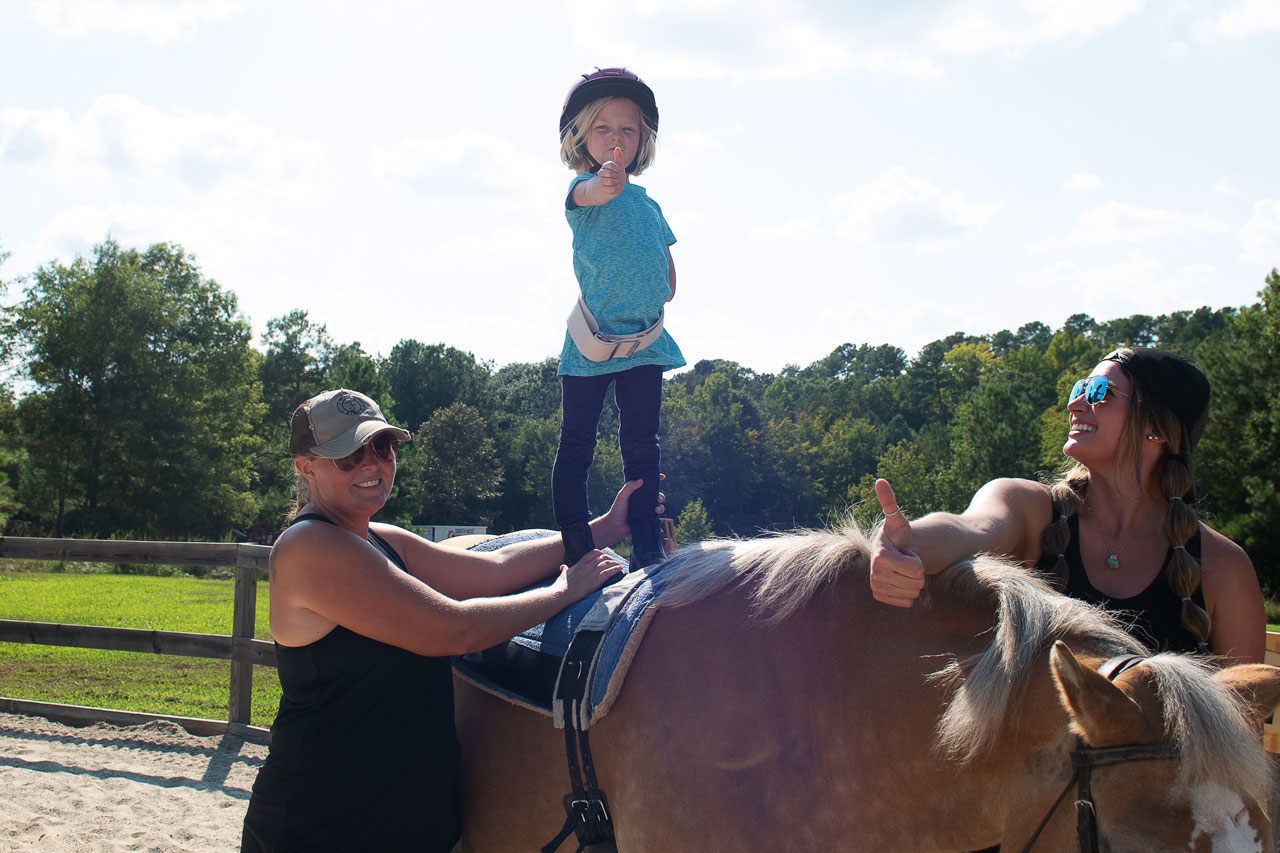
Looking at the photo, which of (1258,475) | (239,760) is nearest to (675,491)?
(1258,475)

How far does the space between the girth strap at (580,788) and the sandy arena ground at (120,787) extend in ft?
12.5

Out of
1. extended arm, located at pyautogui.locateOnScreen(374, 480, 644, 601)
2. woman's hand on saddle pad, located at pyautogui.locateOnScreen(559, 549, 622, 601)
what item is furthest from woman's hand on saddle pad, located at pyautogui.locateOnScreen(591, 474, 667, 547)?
woman's hand on saddle pad, located at pyautogui.locateOnScreen(559, 549, 622, 601)

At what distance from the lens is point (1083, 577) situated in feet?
8.17

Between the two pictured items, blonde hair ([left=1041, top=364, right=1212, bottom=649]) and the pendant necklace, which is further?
the pendant necklace

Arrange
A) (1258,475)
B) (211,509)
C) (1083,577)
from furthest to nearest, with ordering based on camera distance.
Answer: (211,509)
(1258,475)
(1083,577)

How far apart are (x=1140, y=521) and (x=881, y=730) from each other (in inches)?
51.3

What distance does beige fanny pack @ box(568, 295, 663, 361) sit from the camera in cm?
292

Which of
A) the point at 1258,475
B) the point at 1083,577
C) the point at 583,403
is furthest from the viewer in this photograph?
the point at 1258,475


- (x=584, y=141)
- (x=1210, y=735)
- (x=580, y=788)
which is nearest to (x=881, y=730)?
(x=1210, y=735)

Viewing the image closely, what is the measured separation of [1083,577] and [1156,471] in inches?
16.3

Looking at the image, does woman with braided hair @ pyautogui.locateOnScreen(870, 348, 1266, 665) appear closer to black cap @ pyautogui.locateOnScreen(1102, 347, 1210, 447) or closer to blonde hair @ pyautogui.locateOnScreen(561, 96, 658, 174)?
black cap @ pyautogui.locateOnScreen(1102, 347, 1210, 447)

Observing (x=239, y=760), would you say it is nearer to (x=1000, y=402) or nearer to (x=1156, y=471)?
(x=1156, y=471)

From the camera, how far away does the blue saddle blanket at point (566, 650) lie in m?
2.02

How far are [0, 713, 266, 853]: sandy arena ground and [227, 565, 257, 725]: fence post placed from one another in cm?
24
